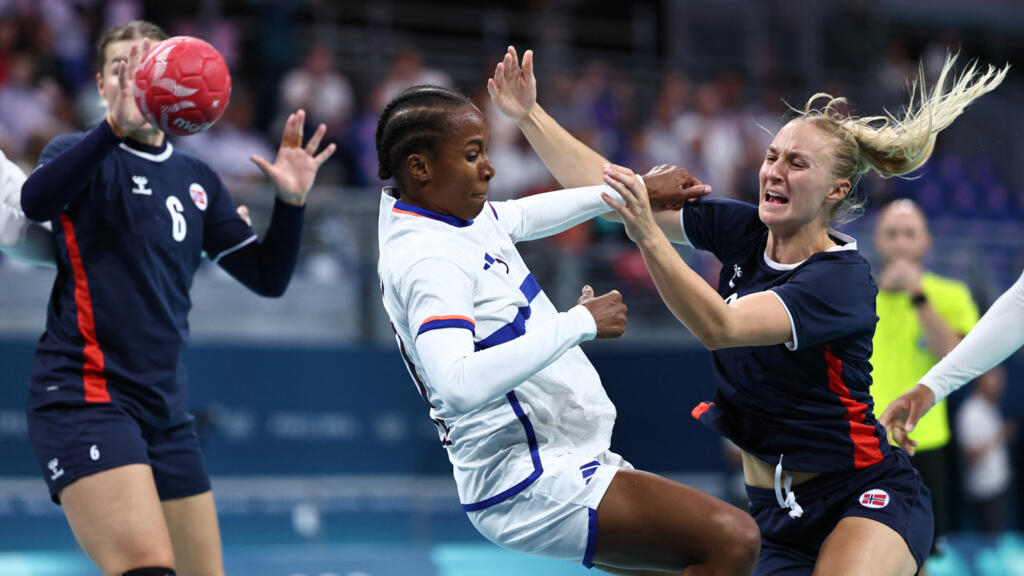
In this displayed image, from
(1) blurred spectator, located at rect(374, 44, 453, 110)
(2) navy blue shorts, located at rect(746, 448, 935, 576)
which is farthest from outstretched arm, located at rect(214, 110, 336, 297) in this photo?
(1) blurred spectator, located at rect(374, 44, 453, 110)

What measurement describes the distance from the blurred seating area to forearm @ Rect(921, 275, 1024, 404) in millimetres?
2525

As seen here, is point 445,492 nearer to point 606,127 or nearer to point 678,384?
point 678,384

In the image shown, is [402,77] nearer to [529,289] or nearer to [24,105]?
[24,105]

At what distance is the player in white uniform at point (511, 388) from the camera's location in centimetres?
323

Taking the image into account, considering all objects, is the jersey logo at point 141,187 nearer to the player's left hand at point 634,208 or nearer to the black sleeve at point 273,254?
the black sleeve at point 273,254

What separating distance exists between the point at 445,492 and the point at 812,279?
6.18 metres

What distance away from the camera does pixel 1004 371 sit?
1162 cm

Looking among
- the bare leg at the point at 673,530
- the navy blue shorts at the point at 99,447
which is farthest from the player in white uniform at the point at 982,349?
the navy blue shorts at the point at 99,447

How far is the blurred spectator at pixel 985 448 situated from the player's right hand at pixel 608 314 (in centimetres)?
906

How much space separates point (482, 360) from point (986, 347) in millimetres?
2444

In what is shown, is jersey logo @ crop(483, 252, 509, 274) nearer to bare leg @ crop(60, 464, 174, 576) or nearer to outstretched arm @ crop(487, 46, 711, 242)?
outstretched arm @ crop(487, 46, 711, 242)

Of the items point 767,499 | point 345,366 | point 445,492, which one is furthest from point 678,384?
point 767,499

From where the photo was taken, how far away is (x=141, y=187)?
4270 millimetres

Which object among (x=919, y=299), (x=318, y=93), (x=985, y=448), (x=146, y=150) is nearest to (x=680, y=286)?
(x=146, y=150)
